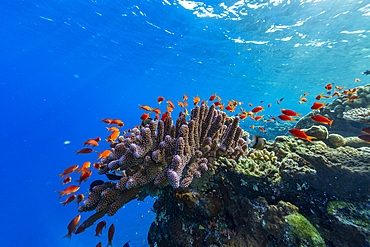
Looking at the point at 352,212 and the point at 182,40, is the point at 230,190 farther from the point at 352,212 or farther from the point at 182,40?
the point at 182,40

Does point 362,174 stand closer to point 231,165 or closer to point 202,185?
point 231,165

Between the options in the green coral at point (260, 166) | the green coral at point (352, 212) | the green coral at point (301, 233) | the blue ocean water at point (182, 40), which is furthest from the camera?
the blue ocean water at point (182, 40)

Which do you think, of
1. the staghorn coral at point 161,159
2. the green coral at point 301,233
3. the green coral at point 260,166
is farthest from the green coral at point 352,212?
the staghorn coral at point 161,159

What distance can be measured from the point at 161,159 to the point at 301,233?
2.33m

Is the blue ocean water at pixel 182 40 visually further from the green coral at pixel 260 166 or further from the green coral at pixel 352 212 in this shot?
the green coral at pixel 352 212

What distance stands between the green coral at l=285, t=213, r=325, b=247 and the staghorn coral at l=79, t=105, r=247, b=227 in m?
1.30

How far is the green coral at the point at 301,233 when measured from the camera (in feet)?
6.49

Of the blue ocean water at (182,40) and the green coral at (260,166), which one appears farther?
the blue ocean water at (182,40)

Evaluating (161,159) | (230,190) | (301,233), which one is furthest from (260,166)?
(161,159)

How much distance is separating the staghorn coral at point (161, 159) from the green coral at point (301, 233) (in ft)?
4.27

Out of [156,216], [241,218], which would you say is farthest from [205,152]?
[156,216]

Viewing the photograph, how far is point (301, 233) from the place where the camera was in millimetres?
2055

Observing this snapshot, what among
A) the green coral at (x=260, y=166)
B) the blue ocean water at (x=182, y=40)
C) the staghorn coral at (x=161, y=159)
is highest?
the blue ocean water at (x=182, y=40)

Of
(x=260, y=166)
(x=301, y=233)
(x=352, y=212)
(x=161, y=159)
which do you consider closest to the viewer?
(x=301, y=233)
